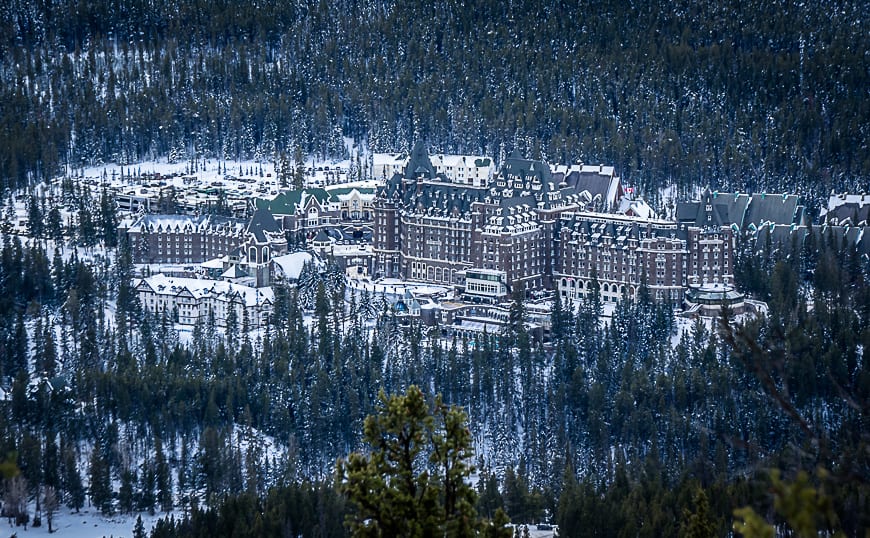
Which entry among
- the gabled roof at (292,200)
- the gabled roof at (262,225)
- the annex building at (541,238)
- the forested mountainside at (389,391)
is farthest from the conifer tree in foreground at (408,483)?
the gabled roof at (292,200)

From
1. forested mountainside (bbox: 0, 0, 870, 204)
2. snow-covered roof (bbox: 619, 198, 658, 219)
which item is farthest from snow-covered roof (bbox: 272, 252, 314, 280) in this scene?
forested mountainside (bbox: 0, 0, 870, 204)

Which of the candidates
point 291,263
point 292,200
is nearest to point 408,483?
point 291,263

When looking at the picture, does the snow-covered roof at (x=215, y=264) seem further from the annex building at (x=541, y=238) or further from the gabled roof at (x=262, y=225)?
the annex building at (x=541, y=238)

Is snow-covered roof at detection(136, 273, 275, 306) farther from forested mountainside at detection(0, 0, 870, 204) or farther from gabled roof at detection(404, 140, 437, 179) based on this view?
forested mountainside at detection(0, 0, 870, 204)

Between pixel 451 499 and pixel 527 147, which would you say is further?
pixel 527 147

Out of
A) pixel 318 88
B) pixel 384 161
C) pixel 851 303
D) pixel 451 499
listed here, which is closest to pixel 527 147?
pixel 384 161

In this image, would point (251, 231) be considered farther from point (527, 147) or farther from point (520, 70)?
point (520, 70)
